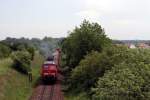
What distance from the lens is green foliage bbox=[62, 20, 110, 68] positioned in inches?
2231

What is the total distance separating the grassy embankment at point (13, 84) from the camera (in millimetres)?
42513

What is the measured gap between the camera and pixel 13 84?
48844 mm

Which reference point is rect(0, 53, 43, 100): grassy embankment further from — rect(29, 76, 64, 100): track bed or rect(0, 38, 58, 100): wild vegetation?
rect(29, 76, 64, 100): track bed

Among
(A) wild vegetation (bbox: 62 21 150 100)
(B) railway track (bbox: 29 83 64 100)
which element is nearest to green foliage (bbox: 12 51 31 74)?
(A) wild vegetation (bbox: 62 21 150 100)

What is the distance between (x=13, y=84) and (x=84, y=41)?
13546 millimetres

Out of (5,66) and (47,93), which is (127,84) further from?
(5,66)

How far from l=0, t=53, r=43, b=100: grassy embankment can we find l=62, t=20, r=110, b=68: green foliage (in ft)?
21.8

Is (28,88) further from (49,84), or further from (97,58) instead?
(97,58)

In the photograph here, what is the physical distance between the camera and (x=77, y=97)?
40.7 meters

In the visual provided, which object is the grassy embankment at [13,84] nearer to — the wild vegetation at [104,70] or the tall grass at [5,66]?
the tall grass at [5,66]

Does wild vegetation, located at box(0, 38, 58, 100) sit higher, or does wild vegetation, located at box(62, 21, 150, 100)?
wild vegetation, located at box(62, 21, 150, 100)

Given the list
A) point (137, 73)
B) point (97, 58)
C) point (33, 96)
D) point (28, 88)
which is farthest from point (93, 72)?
point (137, 73)

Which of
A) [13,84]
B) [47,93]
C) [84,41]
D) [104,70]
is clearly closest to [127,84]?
[104,70]

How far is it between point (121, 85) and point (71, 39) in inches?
1269
